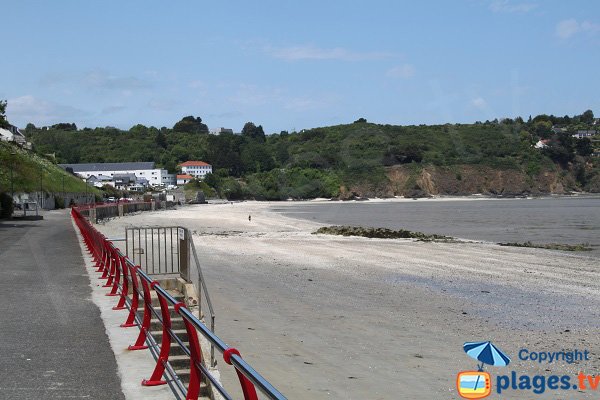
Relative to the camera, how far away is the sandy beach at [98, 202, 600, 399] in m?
9.82

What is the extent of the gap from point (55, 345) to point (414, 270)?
16399 millimetres

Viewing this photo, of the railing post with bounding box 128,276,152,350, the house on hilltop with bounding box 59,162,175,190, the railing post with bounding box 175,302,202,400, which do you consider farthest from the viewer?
the house on hilltop with bounding box 59,162,175,190

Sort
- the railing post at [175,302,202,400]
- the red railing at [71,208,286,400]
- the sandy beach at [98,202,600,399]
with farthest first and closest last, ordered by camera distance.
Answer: the sandy beach at [98,202,600,399]
the railing post at [175,302,202,400]
the red railing at [71,208,286,400]

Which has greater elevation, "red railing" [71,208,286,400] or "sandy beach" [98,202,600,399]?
"red railing" [71,208,286,400]

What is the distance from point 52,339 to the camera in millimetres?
8664

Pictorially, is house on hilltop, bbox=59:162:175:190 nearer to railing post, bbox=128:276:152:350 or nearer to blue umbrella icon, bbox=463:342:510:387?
blue umbrella icon, bbox=463:342:510:387

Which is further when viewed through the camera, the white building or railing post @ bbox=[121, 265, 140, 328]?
the white building

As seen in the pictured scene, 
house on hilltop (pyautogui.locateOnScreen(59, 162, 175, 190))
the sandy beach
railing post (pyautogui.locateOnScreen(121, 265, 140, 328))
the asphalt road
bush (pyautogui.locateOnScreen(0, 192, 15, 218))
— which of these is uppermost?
house on hilltop (pyautogui.locateOnScreen(59, 162, 175, 190))

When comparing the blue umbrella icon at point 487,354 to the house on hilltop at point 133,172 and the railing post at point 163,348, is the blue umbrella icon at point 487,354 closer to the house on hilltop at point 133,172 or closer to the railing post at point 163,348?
the railing post at point 163,348

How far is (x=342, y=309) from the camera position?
15312mm

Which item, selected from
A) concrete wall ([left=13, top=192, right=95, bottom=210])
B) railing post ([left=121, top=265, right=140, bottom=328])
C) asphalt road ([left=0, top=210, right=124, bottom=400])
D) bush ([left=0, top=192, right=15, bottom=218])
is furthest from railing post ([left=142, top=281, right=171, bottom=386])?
concrete wall ([left=13, top=192, right=95, bottom=210])

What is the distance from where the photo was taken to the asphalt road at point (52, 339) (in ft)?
21.8

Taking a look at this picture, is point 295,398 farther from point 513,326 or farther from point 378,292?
point 378,292

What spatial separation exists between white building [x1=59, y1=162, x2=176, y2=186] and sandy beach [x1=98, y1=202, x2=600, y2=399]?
161412 millimetres
